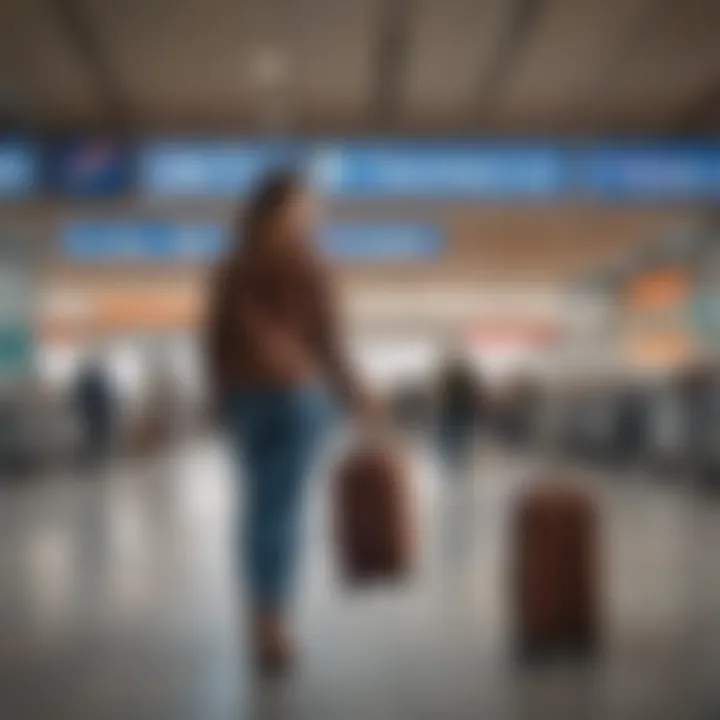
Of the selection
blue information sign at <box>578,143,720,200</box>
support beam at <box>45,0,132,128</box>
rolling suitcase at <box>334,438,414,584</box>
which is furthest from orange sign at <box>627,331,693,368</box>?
support beam at <box>45,0,132,128</box>

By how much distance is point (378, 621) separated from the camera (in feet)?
5.85

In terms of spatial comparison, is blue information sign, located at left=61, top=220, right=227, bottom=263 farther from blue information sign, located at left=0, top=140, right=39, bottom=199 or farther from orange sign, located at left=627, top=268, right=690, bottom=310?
orange sign, located at left=627, top=268, right=690, bottom=310

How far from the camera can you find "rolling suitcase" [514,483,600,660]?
170cm

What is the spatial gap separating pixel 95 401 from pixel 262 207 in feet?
1.12

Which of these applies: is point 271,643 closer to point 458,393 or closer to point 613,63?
point 458,393

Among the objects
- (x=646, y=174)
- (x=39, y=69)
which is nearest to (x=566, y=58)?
(x=39, y=69)

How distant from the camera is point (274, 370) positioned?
4.58 ft

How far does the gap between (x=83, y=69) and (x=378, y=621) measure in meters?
1.07

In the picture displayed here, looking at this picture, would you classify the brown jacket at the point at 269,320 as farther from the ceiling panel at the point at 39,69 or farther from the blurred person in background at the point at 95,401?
the ceiling panel at the point at 39,69

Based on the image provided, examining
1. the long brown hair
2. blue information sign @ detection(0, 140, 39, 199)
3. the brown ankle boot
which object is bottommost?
the brown ankle boot

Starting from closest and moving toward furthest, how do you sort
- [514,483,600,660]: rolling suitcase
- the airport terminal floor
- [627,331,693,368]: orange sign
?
the airport terminal floor
[514,483,600,660]: rolling suitcase
[627,331,693,368]: orange sign

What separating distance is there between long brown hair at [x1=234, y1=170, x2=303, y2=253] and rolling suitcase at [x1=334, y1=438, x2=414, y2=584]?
0.40 m

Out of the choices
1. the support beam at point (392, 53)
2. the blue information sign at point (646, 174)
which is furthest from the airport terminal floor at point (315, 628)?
the blue information sign at point (646, 174)

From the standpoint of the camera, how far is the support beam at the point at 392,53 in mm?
1170
